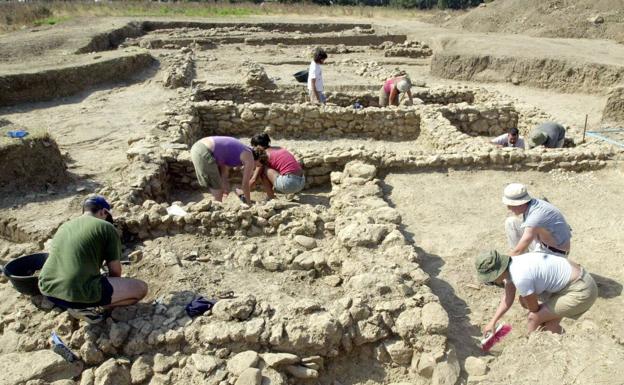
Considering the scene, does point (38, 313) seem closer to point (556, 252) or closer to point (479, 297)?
point (479, 297)

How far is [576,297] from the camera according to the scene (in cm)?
412

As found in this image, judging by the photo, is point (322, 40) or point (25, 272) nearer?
point (25, 272)

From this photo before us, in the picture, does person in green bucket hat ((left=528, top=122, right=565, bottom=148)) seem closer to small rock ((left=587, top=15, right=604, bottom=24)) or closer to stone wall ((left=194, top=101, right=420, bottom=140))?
stone wall ((left=194, top=101, right=420, bottom=140))

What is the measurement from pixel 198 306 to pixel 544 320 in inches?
122

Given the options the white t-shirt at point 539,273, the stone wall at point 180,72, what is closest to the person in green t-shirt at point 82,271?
the white t-shirt at point 539,273

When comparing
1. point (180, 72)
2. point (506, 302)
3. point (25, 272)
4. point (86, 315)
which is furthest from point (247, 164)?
point (180, 72)

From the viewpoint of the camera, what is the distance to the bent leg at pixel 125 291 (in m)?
4.19

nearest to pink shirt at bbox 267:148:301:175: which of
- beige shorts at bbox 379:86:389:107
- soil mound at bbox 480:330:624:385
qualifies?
soil mound at bbox 480:330:624:385

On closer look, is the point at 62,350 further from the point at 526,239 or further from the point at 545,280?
the point at 526,239

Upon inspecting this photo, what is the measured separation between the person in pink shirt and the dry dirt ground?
1373 mm

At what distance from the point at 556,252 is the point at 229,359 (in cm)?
333

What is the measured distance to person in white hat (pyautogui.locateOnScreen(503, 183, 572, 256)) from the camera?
4.68m

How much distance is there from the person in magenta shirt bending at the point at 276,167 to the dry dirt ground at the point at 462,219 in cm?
77

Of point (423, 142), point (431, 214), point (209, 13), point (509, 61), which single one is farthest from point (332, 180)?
point (209, 13)
